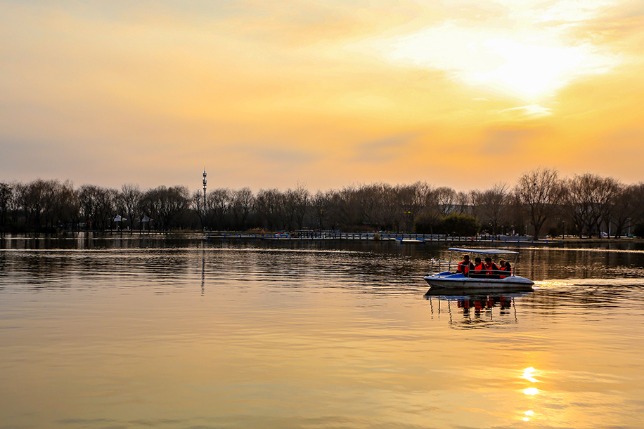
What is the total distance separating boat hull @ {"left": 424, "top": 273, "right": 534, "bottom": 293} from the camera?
44469 mm

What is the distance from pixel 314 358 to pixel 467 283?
2374 cm

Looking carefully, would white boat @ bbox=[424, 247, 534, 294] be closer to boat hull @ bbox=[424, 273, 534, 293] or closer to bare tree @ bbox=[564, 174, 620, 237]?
boat hull @ bbox=[424, 273, 534, 293]

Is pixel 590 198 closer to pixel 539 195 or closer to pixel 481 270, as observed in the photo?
pixel 539 195

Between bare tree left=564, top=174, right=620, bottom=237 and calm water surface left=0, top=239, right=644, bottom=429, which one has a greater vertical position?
bare tree left=564, top=174, right=620, bottom=237

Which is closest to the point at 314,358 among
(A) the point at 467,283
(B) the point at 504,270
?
(A) the point at 467,283

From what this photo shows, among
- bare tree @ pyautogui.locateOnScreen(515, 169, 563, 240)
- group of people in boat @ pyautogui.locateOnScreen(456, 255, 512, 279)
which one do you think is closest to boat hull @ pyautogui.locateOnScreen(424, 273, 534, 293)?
group of people in boat @ pyautogui.locateOnScreen(456, 255, 512, 279)

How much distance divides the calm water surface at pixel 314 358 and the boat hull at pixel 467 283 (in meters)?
1.95

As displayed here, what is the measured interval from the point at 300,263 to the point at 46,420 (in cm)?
5799

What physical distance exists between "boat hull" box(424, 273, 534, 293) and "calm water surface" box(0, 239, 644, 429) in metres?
1.95

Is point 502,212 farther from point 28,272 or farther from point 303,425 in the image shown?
point 303,425

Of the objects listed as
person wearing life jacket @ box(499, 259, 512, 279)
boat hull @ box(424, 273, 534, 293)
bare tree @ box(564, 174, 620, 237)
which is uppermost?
bare tree @ box(564, 174, 620, 237)

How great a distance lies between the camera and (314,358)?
75.7ft

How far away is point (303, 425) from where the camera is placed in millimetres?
16016

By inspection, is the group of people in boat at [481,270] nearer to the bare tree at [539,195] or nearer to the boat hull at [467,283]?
the boat hull at [467,283]
